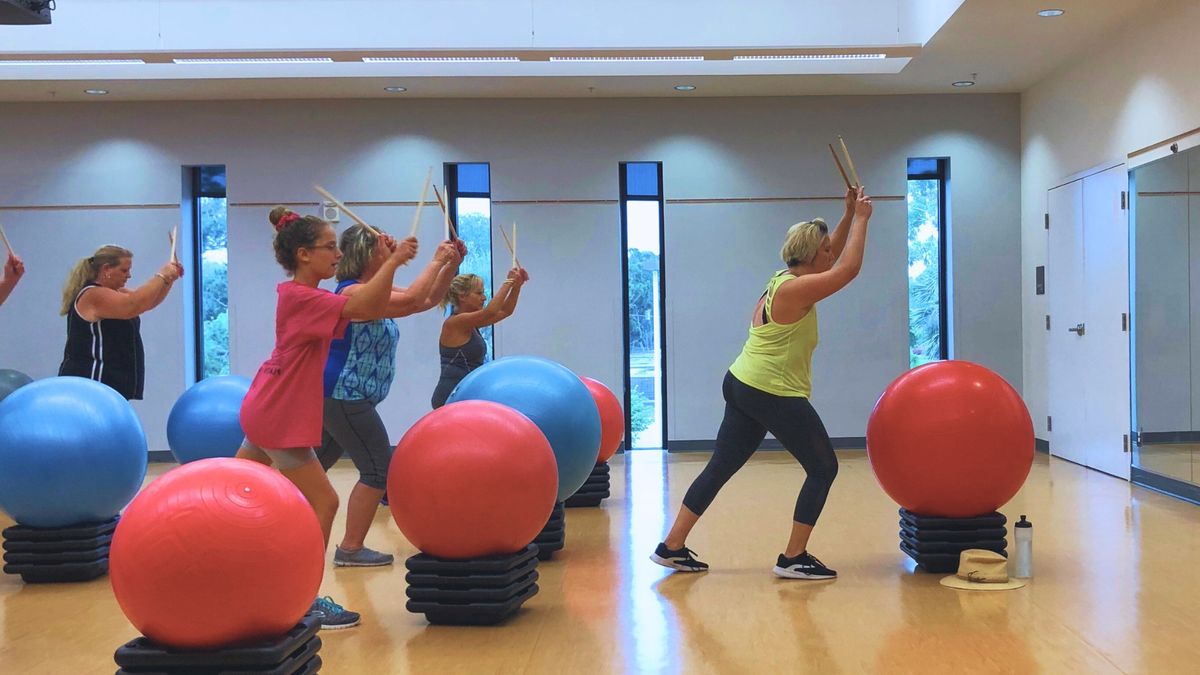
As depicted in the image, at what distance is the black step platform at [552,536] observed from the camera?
5383 millimetres

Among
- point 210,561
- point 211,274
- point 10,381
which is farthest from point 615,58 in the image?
point 210,561

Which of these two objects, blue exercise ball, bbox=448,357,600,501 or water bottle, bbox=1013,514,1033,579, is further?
blue exercise ball, bbox=448,357,600,501

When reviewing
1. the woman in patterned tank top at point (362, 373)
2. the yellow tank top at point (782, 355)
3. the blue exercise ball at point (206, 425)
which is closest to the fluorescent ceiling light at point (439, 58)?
the blue exercise ball at point (206, 425)

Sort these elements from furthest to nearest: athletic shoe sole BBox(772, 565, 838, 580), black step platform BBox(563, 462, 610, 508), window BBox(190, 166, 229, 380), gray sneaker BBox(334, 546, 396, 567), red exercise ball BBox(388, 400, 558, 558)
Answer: window BBox(190, 166, 229, 380), black step platform BBox(563, 462, 610, 508), gray sneaker BBox(334, 546, 396, 567), athletic shoe sole BBox(772, 565, 838, 580), red exercise ball BBox(388, 400, 558, 558)

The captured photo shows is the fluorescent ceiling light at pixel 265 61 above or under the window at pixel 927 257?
above

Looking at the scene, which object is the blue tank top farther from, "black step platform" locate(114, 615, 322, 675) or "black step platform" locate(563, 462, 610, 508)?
"black step platform" locate(563, 462, 610, 508)

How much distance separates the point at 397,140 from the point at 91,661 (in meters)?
6.88

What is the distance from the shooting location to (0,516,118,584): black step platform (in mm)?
5055

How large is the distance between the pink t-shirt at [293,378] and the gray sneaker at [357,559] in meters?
1.56

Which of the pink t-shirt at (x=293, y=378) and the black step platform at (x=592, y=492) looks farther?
the black step platform at (x=592, y=492)

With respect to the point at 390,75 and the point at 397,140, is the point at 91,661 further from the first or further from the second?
the point at 397,140

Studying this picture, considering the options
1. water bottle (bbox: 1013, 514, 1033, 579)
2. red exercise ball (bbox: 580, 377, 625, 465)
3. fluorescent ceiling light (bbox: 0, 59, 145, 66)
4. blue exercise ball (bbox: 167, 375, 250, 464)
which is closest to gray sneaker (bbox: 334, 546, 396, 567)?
blue exercise ball (bbox: 167, 375, 250, 464)

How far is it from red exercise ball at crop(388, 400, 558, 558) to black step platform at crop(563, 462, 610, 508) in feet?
9.49

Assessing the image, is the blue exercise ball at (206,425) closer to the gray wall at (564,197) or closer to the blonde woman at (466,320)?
the blonde woman at (466,320)
